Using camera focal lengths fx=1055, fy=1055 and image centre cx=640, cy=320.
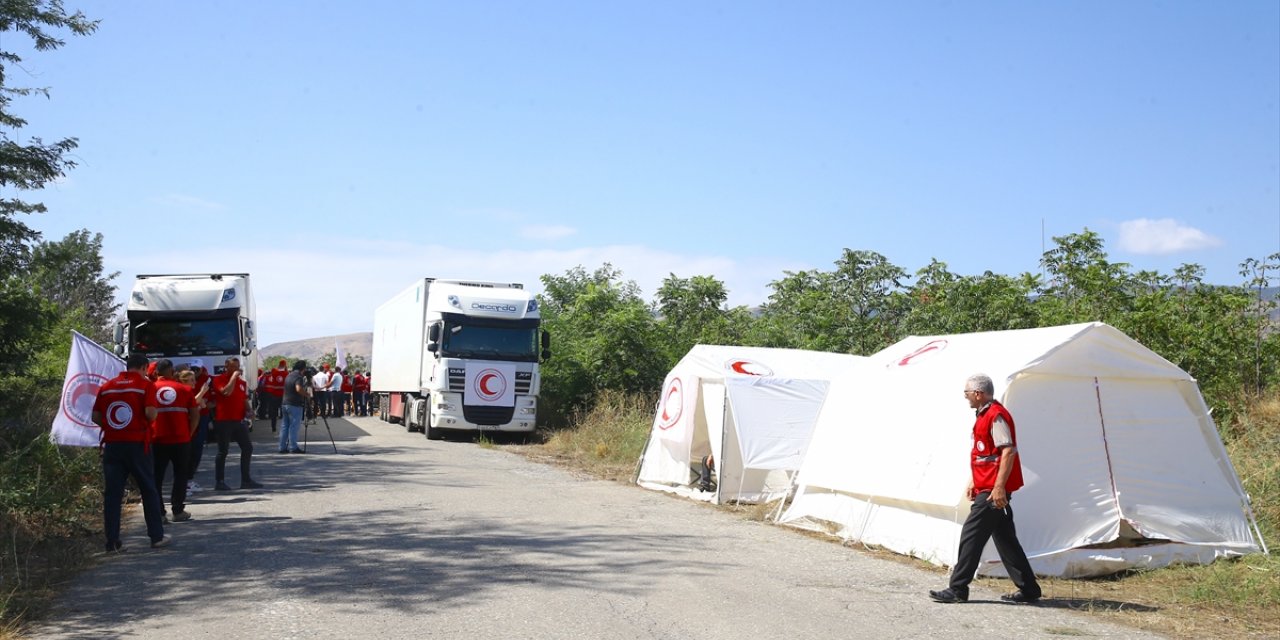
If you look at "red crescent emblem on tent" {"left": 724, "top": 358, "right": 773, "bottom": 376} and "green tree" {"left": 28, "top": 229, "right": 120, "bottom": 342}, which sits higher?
"green tree" {"left": 28, "top": 229, "right": 120, "bottom": 342}

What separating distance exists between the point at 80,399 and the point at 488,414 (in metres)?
13.4

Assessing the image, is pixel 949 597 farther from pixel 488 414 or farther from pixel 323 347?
pixel 323 347

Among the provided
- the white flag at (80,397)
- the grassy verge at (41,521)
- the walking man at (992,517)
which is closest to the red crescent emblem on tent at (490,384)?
the grassy verge at (41,521)

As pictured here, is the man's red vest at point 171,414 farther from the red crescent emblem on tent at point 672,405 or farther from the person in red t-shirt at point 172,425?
the red crescent emblem on tent at point 672,405

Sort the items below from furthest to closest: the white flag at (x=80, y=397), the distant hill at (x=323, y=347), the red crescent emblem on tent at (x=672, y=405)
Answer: the distant hill at (x=323, y=347) → the red crescent emblem on tent at (x=672, y=405) → the white flag at (x=80, y=397)

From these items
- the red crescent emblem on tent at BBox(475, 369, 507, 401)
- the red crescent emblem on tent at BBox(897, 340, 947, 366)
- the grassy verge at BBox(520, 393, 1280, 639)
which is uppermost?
the red crescent emblem on tent at BBox(897, 340, 947, 366)

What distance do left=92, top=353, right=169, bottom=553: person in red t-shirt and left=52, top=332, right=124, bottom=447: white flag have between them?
1701 millimetres

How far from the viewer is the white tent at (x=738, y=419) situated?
1421 centimetres

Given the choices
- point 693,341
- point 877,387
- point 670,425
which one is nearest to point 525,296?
point 693,341

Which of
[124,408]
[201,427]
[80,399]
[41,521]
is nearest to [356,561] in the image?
[124,408]

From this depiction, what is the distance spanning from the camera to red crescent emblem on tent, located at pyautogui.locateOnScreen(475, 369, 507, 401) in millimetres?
24031

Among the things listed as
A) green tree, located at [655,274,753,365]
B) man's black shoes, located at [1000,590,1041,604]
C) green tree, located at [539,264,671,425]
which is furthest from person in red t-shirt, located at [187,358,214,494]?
green tree, located at [655,274,753,365]

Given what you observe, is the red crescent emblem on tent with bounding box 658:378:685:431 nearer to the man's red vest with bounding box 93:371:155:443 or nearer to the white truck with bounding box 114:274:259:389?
the man's red vest with bounding box 93:371:155:443

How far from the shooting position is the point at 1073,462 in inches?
376
